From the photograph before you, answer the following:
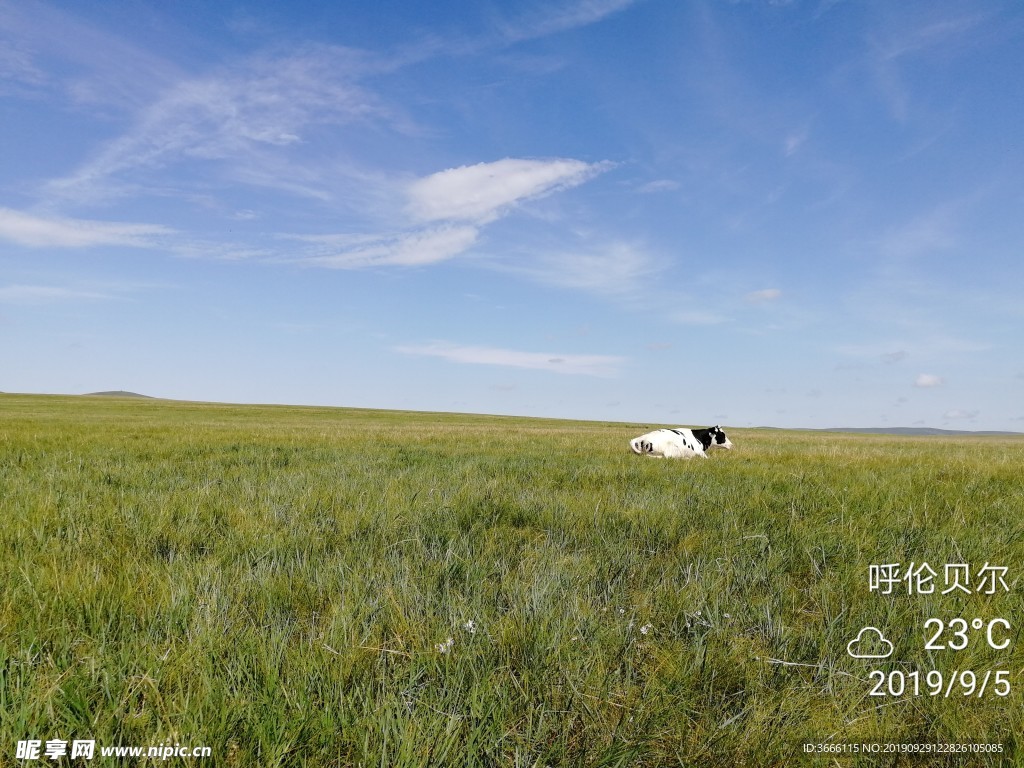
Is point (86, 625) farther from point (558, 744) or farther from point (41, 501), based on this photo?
point (41, 501)

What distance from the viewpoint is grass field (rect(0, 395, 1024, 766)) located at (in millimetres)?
1848

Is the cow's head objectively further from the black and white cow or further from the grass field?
the grass field

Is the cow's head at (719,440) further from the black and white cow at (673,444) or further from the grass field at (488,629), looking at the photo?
the grass field at (488,629)

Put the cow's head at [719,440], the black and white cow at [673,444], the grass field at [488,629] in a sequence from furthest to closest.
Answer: the cow's head at [719,440], the black and white cow at [673,444], the grass field at [488,629]

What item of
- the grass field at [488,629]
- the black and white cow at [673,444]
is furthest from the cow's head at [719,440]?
the grass field at [488,629]

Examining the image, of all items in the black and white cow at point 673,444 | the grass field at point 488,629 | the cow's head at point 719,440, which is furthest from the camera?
the cow's head at point 719,440

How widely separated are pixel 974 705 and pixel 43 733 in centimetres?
348

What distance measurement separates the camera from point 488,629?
2523mm

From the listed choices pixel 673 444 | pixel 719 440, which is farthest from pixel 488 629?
pixel 719 440

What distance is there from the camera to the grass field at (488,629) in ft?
6.06

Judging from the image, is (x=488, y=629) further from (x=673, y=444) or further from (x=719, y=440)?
(x=719, y=440)

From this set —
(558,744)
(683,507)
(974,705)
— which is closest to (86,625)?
(558,744)

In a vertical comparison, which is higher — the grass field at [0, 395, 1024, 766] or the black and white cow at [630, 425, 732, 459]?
the black and white cow at [630, 425, 732, 459]

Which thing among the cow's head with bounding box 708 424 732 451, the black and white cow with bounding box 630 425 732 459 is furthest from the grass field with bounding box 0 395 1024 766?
the cow's head with bounding box 708 424 732 451
